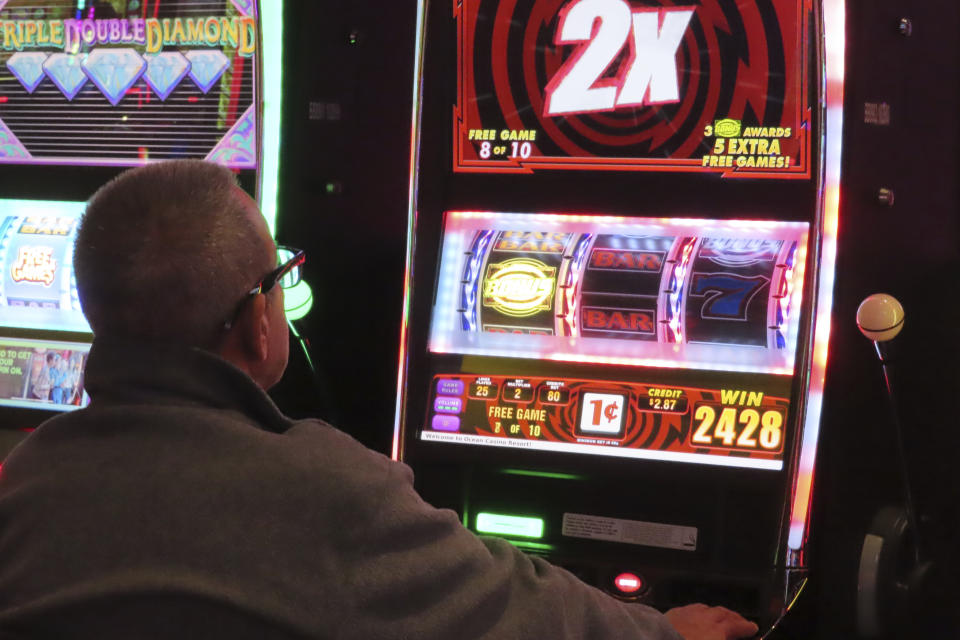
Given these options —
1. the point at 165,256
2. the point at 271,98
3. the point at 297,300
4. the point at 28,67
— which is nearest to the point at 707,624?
the point at 165,256

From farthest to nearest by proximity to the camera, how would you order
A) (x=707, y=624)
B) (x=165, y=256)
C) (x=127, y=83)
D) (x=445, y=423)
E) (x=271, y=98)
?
1. (x=127, y=83)
2. (x=271, y=98)
3. (x=445, y=423)
4. (x=707, y=624)
5. (x=165, y=256)

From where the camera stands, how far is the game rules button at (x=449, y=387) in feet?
8.00

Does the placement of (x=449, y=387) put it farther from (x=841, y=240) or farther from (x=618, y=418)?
(x=841, y=240)

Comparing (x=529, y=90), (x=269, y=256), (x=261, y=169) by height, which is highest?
(x=529, y=90)

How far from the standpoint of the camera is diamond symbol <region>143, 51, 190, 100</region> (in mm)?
2816

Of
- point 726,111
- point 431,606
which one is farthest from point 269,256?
point 726,111

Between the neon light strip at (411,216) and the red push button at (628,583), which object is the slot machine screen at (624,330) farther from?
the red push button at (628,583)

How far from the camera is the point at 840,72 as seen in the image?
223 cm

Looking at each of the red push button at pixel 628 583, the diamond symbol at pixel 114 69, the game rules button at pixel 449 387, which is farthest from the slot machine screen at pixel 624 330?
the diamond symbol at pixel 114 69

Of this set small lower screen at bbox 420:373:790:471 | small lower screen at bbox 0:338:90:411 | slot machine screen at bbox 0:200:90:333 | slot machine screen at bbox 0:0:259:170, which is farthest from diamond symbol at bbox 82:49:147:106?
small lower screen at bbox 420:373:790:471

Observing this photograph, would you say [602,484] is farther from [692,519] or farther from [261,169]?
[261,169]

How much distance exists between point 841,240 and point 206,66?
1.65 m

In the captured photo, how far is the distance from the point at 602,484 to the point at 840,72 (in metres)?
1.00

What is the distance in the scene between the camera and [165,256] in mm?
1295
